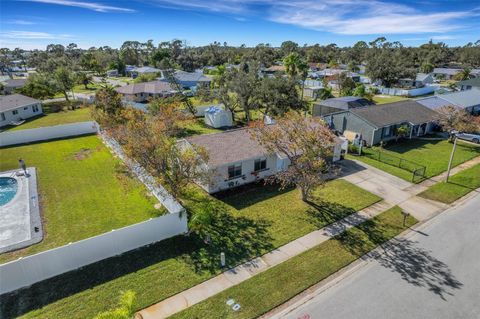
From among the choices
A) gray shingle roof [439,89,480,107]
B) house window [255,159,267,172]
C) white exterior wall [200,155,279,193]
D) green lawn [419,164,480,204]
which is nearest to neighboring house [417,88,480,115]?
gray shingle roof [439,89,480,107]

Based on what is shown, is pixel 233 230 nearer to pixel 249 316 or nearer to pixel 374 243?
pixel 249 316

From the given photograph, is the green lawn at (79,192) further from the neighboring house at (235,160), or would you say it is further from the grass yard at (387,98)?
the grass yard at (387,98)

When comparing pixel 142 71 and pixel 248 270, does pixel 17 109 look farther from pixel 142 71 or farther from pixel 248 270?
pixel 142 71

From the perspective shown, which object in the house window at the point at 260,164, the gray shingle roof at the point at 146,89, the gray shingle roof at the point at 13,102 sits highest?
the gray shingle roof at the point at 146,89

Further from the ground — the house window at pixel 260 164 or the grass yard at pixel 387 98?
the grass yard at pixel 387 98

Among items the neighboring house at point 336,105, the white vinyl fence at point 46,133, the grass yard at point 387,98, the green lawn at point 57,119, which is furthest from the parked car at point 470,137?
the green lawn at point 57,119

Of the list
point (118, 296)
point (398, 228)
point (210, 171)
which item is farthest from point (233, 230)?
point (398, 228)

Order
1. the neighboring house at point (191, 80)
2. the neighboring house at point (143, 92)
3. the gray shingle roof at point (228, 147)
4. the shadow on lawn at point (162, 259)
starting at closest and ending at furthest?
the shadow on lawn at point (162, 259), the gray shingle roof at point (228, 147), the neighboring house at point (143, 92), the neighboring house at point (191, 80)

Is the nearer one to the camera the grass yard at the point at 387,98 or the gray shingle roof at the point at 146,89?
the gray shingle roof at the point at 146,89

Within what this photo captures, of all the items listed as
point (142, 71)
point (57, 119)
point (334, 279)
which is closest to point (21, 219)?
point (334, 279)
